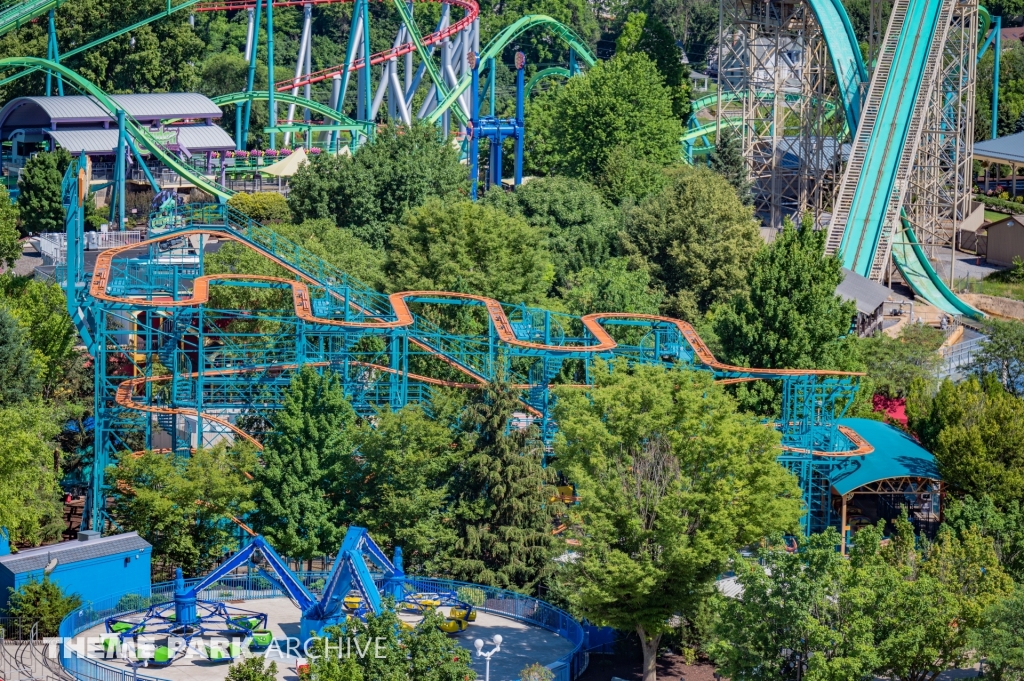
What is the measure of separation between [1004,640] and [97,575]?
747 inches

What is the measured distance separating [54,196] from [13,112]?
57.1ft

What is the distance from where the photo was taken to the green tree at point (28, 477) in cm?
4259

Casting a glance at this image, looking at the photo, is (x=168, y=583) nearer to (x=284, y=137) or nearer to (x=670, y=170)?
(x=670, y=170)

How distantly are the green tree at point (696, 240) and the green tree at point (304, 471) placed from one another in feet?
65.2

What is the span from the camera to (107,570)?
42250 millimetres

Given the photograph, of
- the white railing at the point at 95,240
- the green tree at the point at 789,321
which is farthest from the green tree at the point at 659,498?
the white railing at the point at 95,240

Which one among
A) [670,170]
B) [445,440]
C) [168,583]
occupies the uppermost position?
[670,170]

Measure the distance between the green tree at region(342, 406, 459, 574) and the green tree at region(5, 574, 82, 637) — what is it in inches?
275

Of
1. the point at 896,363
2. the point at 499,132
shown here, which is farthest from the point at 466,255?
the point at 499,132

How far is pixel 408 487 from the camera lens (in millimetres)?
44125

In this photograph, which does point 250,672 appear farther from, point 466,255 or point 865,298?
point 865,298

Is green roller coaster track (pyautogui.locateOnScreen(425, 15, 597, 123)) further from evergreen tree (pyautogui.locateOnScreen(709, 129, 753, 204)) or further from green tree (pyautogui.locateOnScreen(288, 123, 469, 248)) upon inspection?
green tree (pyautogui.locateOnScreen(288, 123, 469, 248))

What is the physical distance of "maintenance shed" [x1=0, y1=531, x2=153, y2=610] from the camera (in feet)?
135

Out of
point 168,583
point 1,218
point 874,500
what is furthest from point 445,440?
point 1,218
